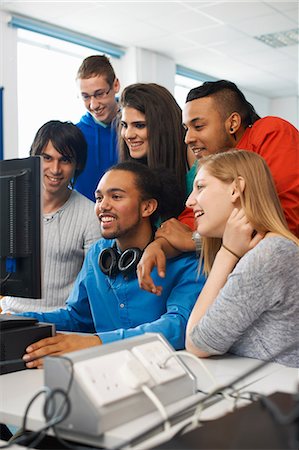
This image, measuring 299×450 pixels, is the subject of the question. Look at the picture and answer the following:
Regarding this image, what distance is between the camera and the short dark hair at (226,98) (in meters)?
2.14

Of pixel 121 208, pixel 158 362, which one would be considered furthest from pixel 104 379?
pixel 121 208

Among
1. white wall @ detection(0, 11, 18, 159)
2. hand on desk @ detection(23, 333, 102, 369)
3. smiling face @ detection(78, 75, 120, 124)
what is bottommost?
hand on desk @ detection(23, 333, 102, 369)

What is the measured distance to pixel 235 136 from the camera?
2.15 meters

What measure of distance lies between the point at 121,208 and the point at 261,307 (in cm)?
64

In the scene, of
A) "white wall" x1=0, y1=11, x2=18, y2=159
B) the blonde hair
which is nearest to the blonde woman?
the blonde hair

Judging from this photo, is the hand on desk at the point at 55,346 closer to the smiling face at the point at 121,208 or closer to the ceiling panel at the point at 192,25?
the smiling face at the point at 121,208

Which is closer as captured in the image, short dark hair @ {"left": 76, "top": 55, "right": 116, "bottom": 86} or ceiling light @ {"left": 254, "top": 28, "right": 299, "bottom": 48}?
short dark hair @ {"left": 76, "top": 55, "right": 116, "bottom": 86}

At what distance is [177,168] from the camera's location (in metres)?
2.30

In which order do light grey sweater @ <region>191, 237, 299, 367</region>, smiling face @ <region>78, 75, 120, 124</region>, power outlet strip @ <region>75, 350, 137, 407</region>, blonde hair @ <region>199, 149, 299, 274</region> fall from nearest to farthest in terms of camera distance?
power outlet strip @ <region>75, 350, 137, 407</region> → light grey sweater @ <region>191, 237, 299, 367</region> → blonde hair @ <region>199, 149, 299, 274</region> → smiling face @ <region>78, 75, 120, 124</region>

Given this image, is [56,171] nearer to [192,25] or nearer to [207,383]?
[207,383]

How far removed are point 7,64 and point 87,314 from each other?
3954 mm

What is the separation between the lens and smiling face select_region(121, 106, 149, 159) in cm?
232

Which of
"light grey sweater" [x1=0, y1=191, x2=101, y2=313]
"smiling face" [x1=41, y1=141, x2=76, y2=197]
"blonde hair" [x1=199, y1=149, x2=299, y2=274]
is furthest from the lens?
"smiling face" [x1=41, y1=141, x2=76, y2=197]

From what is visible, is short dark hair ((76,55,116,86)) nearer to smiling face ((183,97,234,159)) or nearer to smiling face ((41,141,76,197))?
smiling face ((41,141,76,197))
